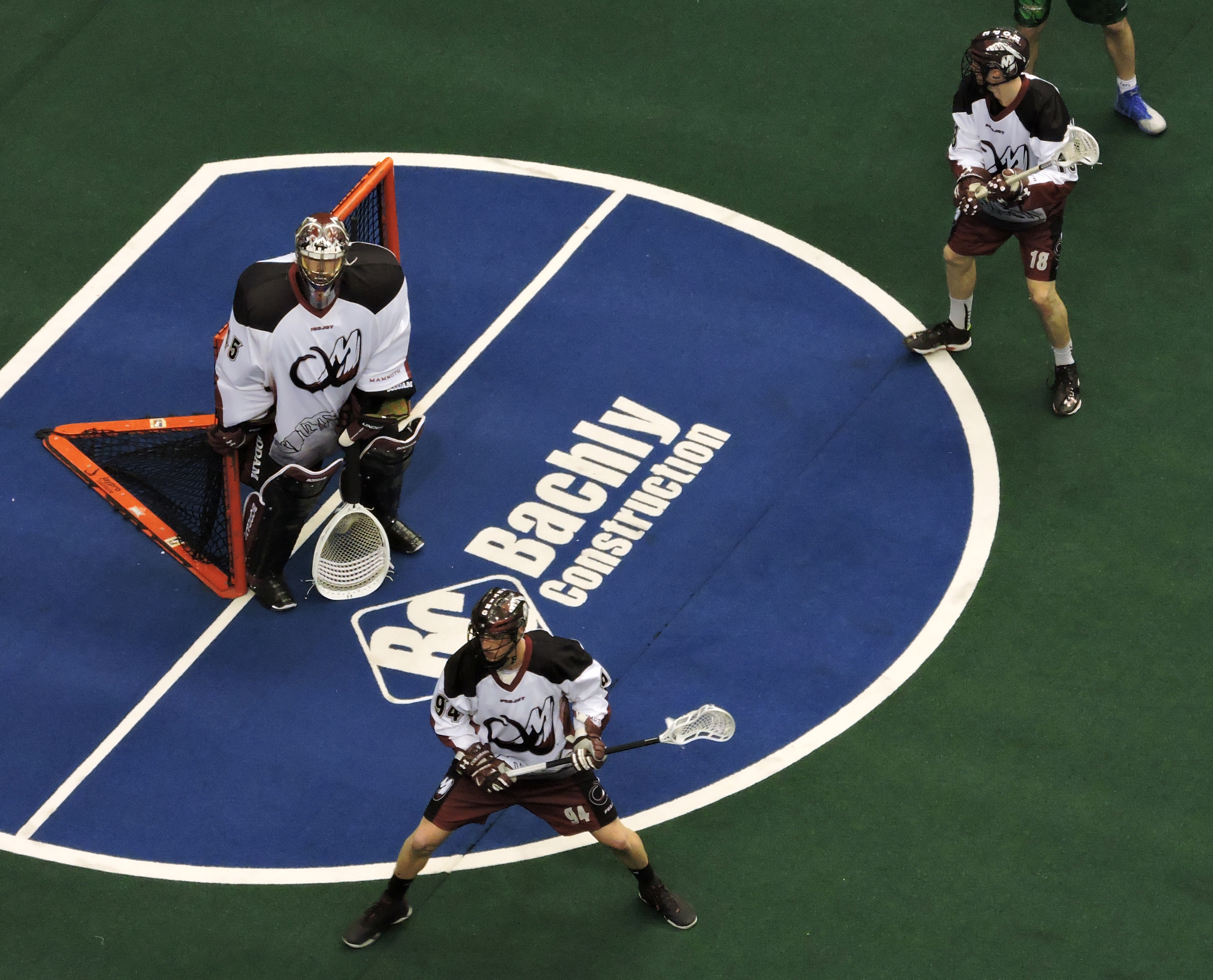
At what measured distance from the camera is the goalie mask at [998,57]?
10.0 meters

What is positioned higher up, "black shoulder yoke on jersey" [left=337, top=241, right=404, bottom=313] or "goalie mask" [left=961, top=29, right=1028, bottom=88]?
"goalie mask" [left=961, top=29, right=1028, bottom=88]

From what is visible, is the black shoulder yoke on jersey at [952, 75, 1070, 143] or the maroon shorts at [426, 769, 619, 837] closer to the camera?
the maroon shorts at [426, 769, 619, 837]

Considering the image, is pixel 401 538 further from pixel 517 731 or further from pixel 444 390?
pixel 517 731

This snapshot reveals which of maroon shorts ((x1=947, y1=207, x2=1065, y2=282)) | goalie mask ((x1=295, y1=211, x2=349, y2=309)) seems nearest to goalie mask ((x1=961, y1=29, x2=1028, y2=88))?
maroon shorts ((x1=947, y1=207, x2=1065, y2=282))

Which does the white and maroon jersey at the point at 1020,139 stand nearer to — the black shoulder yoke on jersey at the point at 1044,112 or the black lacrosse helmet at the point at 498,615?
the black shoulder yoke on jersey at the point at 1044,112

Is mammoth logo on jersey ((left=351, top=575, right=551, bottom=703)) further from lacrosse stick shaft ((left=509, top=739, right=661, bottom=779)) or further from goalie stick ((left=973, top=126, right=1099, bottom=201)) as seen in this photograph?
goalie stick ((left=973, top=126, right=1099, bottom=201))

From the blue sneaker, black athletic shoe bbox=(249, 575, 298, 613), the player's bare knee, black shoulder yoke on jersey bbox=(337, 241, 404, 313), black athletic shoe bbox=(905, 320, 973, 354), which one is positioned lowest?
black athletic shoe bbox=(249, 575, 298, 613)

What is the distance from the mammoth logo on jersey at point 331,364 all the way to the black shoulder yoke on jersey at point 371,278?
17 cm

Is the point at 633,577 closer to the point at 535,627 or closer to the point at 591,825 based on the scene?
the point at 535,627

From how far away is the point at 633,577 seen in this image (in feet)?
34.3

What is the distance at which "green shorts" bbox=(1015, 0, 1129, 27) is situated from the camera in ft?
39.5

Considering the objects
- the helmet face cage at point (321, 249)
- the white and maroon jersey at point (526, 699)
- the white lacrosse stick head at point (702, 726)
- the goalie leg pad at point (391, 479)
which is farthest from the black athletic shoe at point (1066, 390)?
the helmet face cage at point (321, 249)

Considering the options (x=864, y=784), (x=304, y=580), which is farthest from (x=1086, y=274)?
(x=304, y=580)

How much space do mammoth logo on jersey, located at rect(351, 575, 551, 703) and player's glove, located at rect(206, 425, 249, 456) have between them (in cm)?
121
